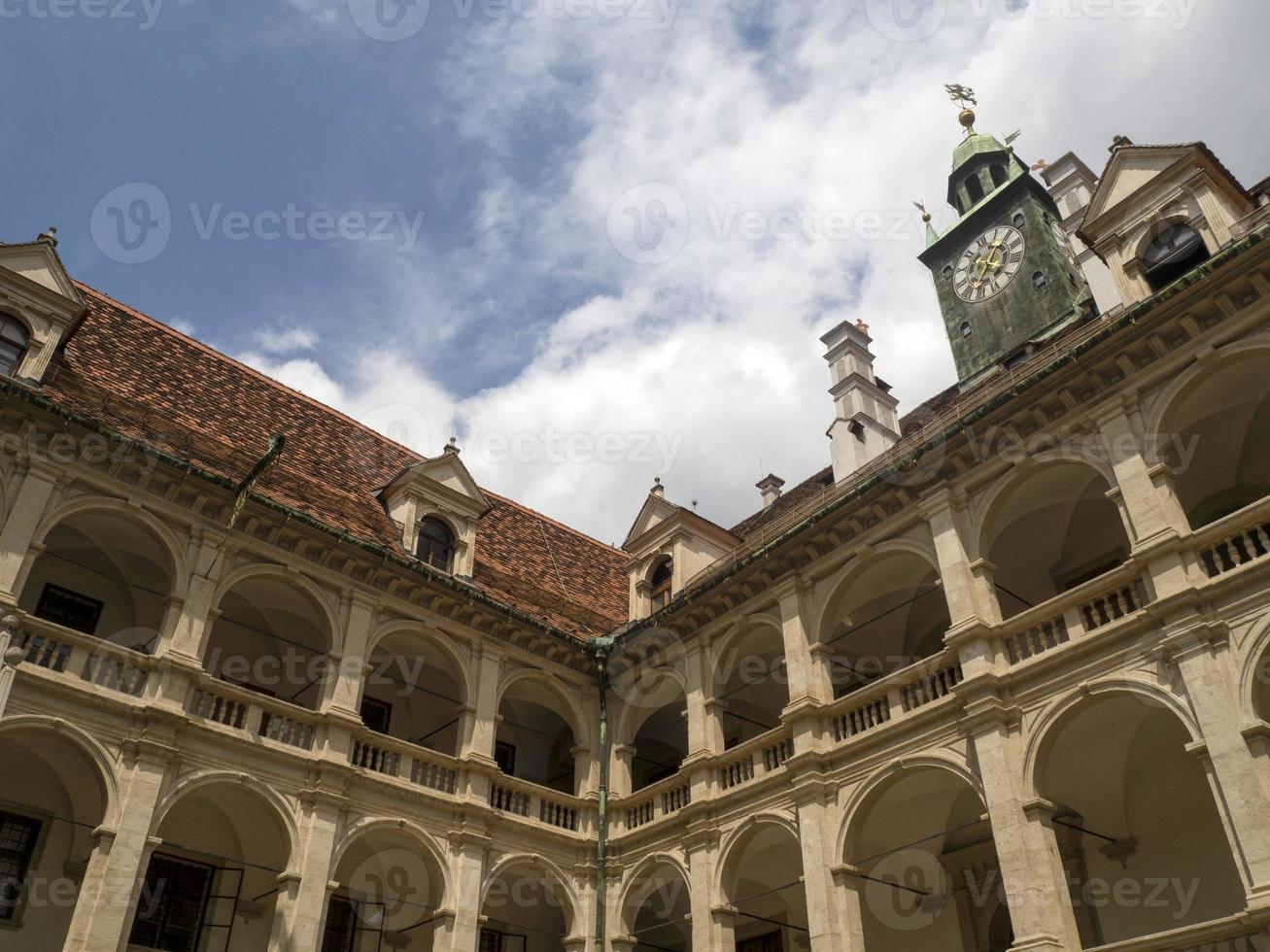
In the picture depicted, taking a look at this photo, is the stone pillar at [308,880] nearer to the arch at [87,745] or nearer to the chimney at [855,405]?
the arch at [87,745]

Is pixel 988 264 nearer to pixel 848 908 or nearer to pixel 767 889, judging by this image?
pixel 767 889

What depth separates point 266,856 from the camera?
17484 millimetres

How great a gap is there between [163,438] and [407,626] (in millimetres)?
5425

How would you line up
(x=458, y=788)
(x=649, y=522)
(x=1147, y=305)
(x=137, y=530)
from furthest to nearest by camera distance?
(x=649, y=522) → (x=458, y=788) → (x=137, y=530) → (x=1147, y=305)

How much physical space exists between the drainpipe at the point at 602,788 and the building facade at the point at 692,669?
0.22ft

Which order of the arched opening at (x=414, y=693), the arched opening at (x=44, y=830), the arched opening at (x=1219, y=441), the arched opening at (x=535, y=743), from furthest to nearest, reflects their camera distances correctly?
the arched opening at (x=535, y=743) → the arched opening at (x=414, y=693) → the arched opening at (x=44, y=830) → the arched opening at (x=1219, y=441)

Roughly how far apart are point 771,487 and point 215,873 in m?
16.8

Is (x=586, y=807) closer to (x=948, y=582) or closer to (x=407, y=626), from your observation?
(x=407, y=626)

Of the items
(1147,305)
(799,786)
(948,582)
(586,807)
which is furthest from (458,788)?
(1147,305)

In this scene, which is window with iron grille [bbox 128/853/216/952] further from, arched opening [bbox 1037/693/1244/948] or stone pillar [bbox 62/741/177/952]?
arched opening [bbox 1037/693/1244/948]

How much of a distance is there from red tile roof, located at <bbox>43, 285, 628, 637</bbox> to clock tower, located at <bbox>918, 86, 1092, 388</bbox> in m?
11.3

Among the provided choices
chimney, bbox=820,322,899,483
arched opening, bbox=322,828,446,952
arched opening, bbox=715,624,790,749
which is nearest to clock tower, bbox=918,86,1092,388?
chimney, bbox=820,322,899,483

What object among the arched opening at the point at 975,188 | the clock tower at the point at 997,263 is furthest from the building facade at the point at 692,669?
the arched opening at the point at 975,188

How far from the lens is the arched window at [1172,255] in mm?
15484
